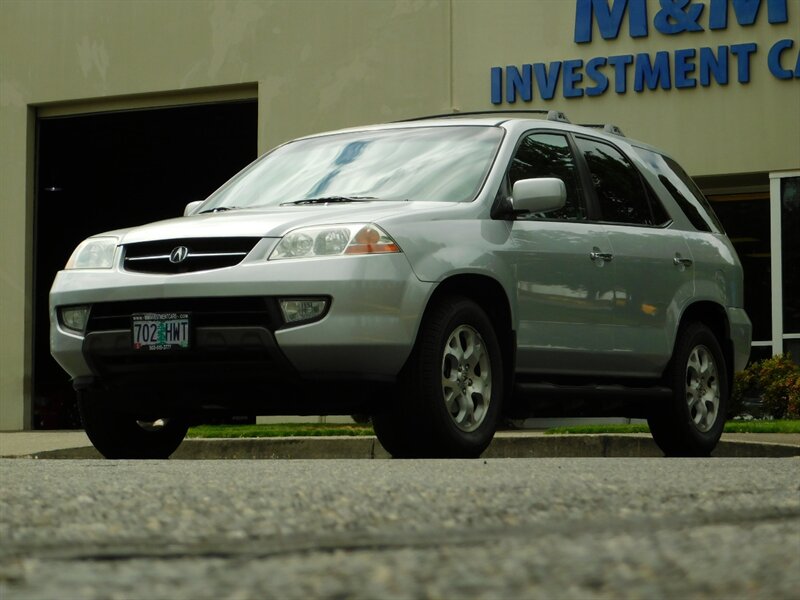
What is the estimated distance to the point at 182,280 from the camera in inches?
287

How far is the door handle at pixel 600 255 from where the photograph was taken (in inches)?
335

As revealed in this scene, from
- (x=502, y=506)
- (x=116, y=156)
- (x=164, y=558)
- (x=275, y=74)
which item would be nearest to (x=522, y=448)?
(x=502, y=506)

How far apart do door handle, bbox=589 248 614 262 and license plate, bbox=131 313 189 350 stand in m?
2.41

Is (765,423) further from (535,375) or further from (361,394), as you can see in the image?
(361,394)

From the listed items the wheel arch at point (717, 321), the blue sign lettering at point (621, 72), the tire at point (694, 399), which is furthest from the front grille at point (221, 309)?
the blue sign lettering at point (621, 72)

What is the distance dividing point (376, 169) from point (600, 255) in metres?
1.32

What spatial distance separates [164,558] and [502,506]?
1.21 metres

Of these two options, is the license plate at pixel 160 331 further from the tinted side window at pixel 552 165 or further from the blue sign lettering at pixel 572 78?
the blue sign lettering at pixel 572 78

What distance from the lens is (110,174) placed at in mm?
24344

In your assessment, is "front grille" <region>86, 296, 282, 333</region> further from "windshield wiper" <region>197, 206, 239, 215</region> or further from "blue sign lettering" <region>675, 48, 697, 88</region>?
"blue sign lettering" <region>675, 48, 697, 88</region>

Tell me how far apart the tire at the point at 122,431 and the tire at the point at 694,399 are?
2.83 metres

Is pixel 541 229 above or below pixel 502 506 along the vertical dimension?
above

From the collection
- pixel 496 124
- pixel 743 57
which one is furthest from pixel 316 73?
pixel 496 124

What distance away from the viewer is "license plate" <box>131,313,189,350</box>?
727 cm
